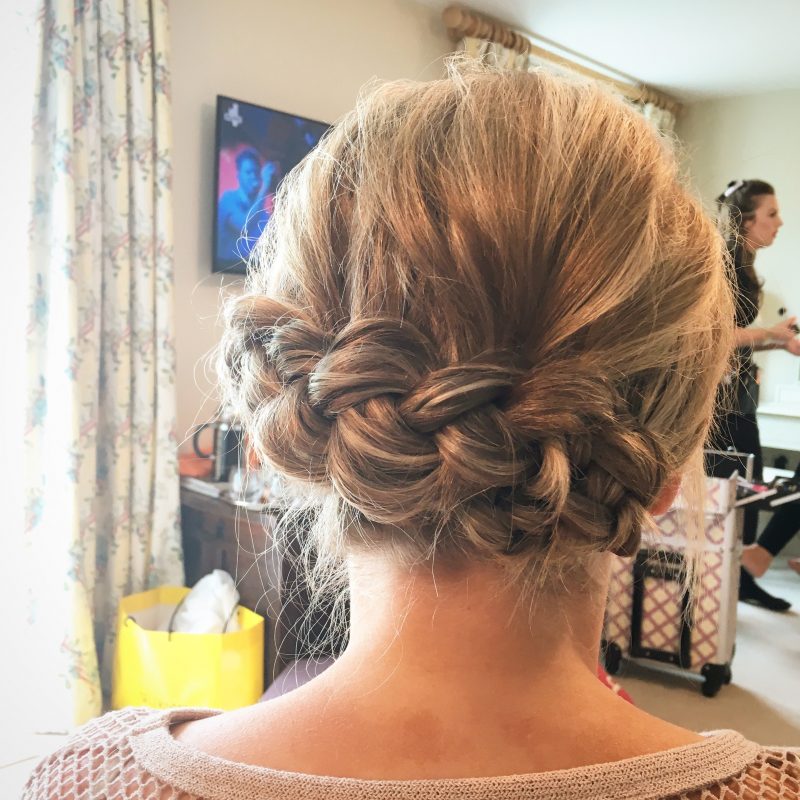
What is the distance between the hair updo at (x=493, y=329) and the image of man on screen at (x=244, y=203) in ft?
6.07

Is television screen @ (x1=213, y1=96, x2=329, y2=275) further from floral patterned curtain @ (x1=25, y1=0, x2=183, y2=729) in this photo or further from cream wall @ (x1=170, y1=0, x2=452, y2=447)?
floral patterned curtain @ (x1=25, y1=0, x2=183, y2=729)

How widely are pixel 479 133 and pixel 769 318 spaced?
4158 mm

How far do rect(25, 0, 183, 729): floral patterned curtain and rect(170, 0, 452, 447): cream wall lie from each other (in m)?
0.28

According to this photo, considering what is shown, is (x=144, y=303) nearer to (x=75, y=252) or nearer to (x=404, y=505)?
(x=75, y=252)

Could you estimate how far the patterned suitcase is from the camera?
7.41 feet

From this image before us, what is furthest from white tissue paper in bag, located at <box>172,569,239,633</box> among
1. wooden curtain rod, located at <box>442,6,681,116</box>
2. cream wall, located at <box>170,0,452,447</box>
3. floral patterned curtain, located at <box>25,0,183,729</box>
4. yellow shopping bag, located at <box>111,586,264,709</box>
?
wooden curtain rod, located at <box>442,6,681,116</box>

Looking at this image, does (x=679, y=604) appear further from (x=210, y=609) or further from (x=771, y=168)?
(x=771, y=168)

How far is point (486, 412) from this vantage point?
53 cm

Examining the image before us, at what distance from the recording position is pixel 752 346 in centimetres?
222

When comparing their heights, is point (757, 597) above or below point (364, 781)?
below

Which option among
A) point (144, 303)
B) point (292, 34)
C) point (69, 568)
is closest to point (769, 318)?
point (292, 34)

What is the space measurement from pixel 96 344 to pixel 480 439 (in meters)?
1.61

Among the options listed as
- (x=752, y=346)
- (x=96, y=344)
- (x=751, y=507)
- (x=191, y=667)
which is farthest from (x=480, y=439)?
(x=751, y=507)

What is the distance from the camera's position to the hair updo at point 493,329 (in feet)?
1.67
